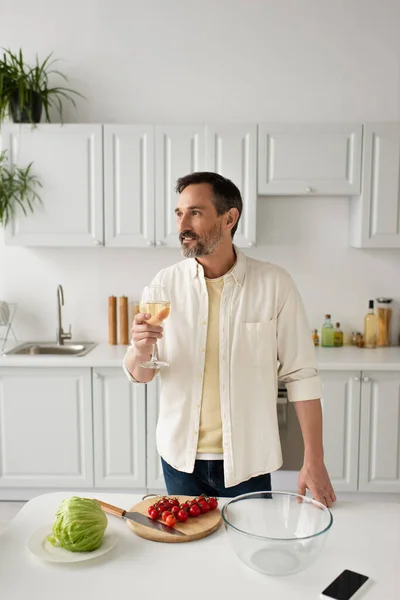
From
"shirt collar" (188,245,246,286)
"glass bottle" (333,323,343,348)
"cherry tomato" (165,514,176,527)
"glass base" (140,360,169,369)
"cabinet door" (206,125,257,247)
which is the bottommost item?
"cherry tomato" (165,514,176,527)

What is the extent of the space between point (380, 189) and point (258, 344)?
193cm

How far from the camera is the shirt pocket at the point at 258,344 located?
1.92 m

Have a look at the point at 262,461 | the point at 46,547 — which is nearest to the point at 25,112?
the point at 262,461

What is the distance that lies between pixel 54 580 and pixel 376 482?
2596 millimetres

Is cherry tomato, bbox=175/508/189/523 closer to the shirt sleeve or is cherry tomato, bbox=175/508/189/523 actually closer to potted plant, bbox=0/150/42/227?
the shirt sleeve

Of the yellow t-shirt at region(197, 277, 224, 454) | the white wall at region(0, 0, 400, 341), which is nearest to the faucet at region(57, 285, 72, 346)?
the white wall at region(0, 0, 400, 341)

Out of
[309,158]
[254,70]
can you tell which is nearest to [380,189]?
[309,158]

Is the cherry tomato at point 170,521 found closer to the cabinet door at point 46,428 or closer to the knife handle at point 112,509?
the knife handle at point 112,509

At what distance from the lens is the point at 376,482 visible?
3.43 metres

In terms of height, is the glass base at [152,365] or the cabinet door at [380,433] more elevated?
the glass base at [152,365]

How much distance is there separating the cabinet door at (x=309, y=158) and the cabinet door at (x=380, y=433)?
1085 mm

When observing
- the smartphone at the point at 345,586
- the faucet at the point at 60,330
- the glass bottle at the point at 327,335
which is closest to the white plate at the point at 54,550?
the smartphone at the point at 345,586

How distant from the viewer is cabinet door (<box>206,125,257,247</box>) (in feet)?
11.4

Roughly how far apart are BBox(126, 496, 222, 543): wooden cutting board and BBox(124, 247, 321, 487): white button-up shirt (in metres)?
0.44
